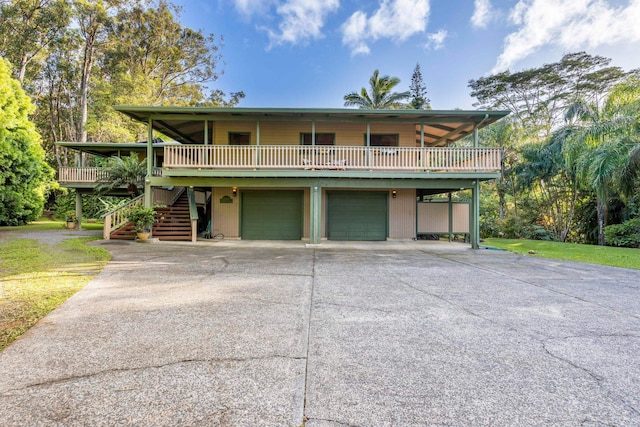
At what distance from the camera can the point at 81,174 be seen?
15930mm

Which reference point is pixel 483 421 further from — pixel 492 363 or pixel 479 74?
pixel 479 74

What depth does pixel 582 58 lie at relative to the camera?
2047 cm

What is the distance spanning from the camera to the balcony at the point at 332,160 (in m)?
10.3

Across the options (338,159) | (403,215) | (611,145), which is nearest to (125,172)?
(338,159)

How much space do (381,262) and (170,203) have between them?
35.6 feet

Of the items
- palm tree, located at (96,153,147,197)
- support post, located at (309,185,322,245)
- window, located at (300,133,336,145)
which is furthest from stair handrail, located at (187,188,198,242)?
window, located at (300,133,336,145)

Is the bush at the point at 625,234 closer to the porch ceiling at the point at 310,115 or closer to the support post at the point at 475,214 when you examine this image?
the support post at the point at 475,214

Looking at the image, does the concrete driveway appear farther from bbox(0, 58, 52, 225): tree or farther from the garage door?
bbox(0, 58, 52, 225): tree

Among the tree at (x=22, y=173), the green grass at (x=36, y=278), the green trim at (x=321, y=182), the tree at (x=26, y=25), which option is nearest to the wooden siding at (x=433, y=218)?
the green trim at (x=321, y=182)

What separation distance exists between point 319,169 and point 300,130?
126 inches

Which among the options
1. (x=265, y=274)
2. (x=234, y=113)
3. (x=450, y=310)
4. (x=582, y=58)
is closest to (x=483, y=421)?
(x=450, y=310)

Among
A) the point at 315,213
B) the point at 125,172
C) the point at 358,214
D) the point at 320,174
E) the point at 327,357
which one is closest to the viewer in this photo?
the point at 327,357

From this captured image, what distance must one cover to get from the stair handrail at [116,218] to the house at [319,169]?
0.05m

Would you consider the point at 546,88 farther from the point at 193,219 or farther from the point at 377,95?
the point at 193,219
